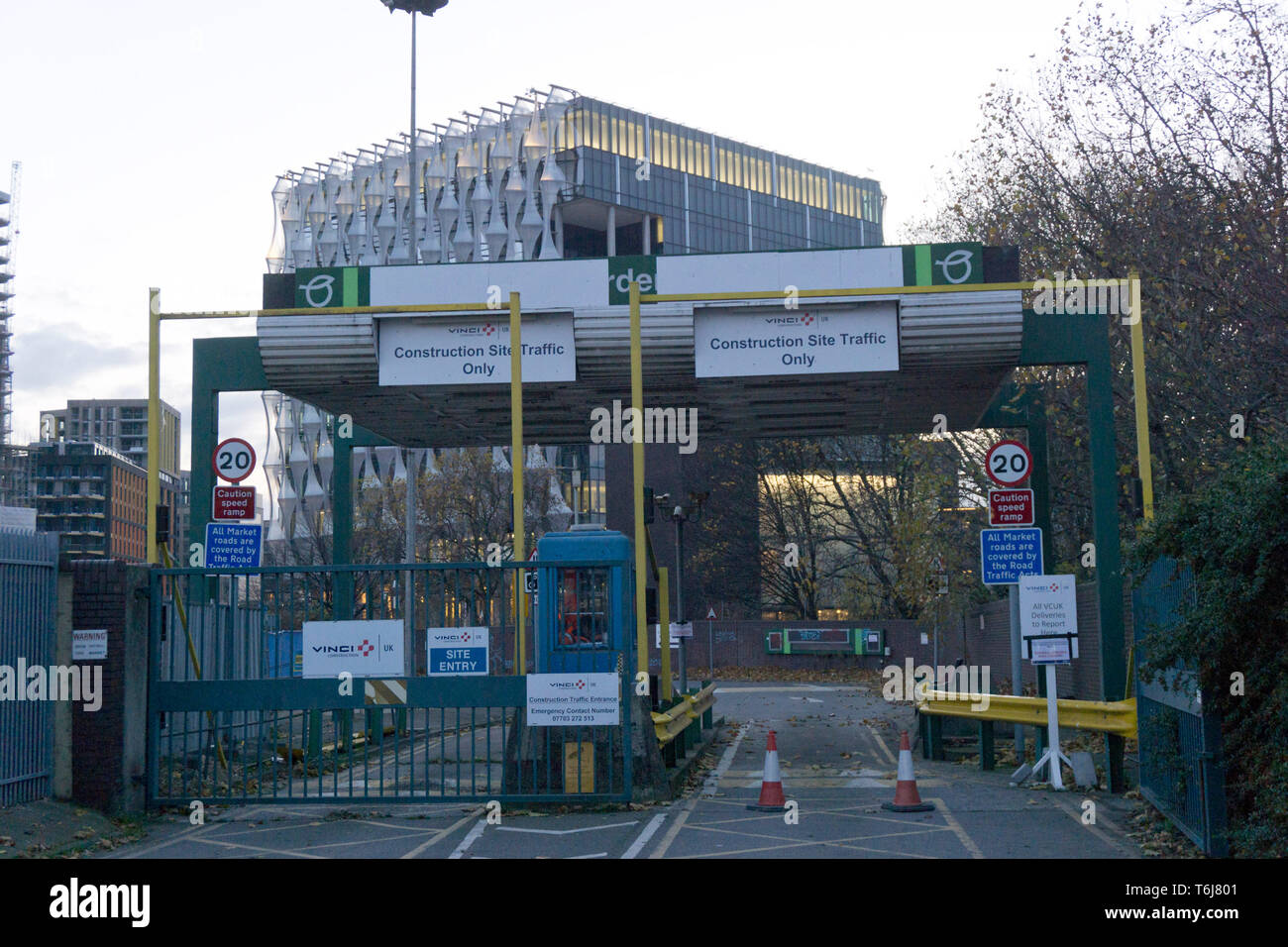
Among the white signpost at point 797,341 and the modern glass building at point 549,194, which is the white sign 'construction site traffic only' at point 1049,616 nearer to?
the white signpost at point 797,341

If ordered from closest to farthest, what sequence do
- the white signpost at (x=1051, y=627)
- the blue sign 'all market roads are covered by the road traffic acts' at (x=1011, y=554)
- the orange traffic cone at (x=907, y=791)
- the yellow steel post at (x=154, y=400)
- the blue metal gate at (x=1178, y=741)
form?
the blue metal gate at (x=1178, y=741)
the orange traffic cone at (x=907, y=791)
the white signpost at (x=1051, y=627)
the yellow steel post at (x=154, y=400)
the blue sign 'all market roads are covered by the road traffic acts' at (x=1011, y=554)

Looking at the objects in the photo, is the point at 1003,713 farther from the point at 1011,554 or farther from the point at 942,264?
the point at 942,264

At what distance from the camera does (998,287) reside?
15.0 m

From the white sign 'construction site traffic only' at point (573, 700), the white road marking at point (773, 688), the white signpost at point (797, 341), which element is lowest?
the white road marking at point (773, 688)

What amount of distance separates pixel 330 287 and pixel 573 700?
648 cm

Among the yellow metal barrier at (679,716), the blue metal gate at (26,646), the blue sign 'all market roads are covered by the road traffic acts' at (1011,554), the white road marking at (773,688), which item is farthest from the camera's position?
the white road marking at (773,688)

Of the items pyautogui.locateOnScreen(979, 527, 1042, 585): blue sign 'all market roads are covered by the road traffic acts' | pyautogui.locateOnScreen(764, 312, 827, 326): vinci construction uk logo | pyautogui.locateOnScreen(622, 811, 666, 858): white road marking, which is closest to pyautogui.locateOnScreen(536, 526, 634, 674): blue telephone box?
pyautogui.locateOnScreen(622, 811, 666, 858): white road marking

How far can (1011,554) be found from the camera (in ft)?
49.1

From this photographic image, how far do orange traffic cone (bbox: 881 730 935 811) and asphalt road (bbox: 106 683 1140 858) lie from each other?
0.56 ft

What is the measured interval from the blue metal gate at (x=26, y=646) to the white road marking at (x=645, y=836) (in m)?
5.45

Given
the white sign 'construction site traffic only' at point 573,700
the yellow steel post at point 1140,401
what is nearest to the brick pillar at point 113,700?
the white sign 'construction site traffic only' at point 573,700

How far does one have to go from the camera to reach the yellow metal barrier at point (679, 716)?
14.6 metres

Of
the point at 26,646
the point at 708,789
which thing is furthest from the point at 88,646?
the point at 708,789
